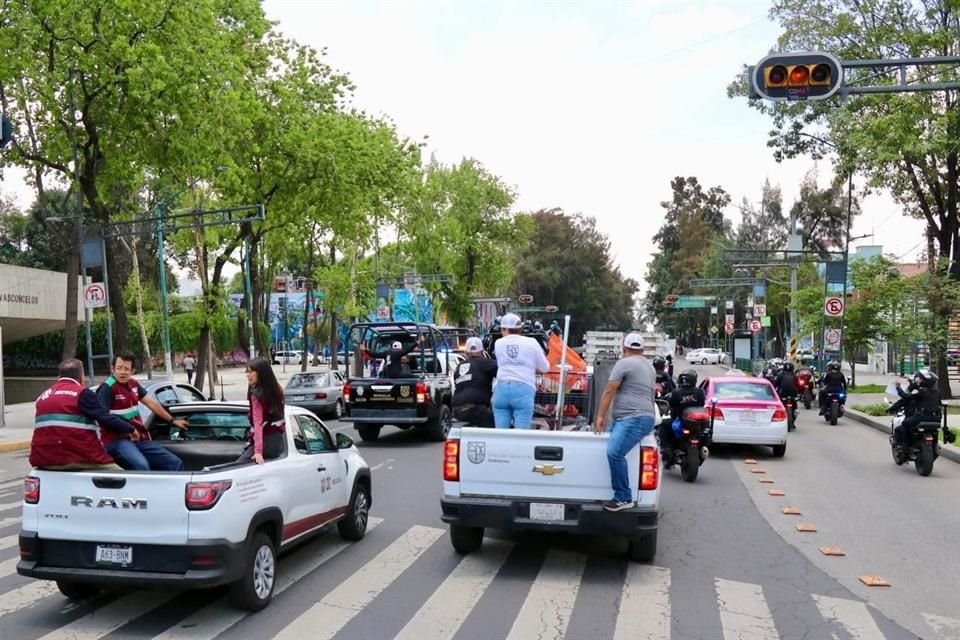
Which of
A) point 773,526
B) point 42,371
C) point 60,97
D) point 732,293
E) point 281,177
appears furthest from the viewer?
point 732,293

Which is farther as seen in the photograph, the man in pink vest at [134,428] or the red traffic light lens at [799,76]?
the red traffic light lens at [799,76]

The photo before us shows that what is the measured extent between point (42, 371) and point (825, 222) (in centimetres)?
6376

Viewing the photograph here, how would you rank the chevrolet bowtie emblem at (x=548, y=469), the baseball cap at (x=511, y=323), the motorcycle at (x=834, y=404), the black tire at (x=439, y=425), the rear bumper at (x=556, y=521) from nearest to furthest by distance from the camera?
the rear bumper at (x=556, y=521) → the chevrolet bowtie emblem at (x=548, y=469) → the baseball cap at (x=511, y=323) → the black tire at (x=439, y=425) → the motorcycle at (x=834, y=404)

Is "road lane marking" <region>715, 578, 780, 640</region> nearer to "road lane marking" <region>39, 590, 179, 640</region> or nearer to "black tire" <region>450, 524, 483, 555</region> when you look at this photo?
"black tire" <region>450, 524, 483, 555</region>

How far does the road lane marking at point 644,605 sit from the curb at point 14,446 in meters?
17.0

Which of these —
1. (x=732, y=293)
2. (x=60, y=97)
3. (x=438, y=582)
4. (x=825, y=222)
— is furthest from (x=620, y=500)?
(x=732, y=293)

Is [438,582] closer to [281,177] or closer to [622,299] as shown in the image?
[281,177]

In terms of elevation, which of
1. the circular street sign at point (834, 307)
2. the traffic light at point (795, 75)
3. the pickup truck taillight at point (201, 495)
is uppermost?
the traffic light at point (795, 75)

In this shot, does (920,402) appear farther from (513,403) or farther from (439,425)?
(439,425)

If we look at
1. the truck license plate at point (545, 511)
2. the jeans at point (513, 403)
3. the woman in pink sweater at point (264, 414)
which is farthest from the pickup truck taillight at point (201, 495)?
the jeans at point (513, 403)

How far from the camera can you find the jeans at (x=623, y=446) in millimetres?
7902

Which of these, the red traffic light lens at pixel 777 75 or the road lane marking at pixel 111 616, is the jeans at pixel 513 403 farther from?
the red traffic light lens at pixel 777 75

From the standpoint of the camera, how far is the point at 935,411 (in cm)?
1455

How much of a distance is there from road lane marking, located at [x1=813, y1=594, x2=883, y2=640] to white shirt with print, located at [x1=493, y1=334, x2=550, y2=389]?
3.35m
